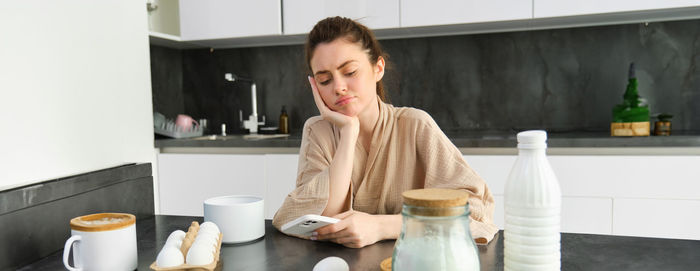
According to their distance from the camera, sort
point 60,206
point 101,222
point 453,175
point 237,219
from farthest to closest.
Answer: point 453,175 → point 60,206 → point 237,219 → point 101,222

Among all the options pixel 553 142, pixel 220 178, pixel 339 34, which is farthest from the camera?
pixel 220 178

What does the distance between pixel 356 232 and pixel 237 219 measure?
0.24 meters

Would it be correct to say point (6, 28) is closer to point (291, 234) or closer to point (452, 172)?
point (291, 234)

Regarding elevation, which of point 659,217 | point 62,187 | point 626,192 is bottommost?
point 659,217

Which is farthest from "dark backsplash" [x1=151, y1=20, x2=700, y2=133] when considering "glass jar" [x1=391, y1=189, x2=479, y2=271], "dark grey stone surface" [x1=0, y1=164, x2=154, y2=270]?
"glass jar" [x1=391, y1=189, x2=479, y2=271]

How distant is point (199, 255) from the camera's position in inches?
30.7

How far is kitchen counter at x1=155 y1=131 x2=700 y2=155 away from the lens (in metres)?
2.05

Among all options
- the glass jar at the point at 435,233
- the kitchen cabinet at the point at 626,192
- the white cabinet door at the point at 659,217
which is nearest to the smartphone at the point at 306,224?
the glass jar at the point at 435,233

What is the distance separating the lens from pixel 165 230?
110 cm

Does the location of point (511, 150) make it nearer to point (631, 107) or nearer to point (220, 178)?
point (631, 107)

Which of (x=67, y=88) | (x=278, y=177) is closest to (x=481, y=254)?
(x=67, y=88)

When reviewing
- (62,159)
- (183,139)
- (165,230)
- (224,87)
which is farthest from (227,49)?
(165,230)

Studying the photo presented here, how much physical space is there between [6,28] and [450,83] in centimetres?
210

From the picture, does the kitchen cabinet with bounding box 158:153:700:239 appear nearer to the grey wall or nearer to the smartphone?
the grey wall
